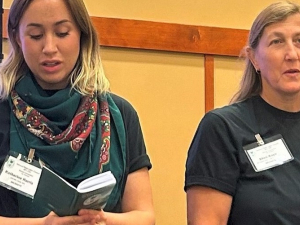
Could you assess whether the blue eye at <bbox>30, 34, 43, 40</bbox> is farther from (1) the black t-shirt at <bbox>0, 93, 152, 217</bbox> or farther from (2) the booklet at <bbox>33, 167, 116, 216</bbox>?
(2) the booklet at <bbox>33, 167, 116, 216</bbox>

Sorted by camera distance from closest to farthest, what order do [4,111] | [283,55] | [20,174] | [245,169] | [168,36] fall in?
[20,174]
[4,111]
[245,169]
[283,55]
[168,36]

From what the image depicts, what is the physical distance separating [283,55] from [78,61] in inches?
28.5

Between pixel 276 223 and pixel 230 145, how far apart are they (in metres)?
0.29

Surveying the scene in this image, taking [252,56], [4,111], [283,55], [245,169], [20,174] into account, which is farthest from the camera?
[252,56]

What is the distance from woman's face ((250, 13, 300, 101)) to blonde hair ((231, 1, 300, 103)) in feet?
0.06

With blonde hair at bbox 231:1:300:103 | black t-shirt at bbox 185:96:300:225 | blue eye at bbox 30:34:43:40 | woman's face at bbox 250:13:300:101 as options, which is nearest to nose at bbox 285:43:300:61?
woman's face at bbox 250:13:300:101

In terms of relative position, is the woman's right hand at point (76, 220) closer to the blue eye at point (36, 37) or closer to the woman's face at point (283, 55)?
the blue eye at point (36, 37)

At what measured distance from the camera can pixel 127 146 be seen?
1.69m

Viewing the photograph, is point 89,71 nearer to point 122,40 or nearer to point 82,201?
point 82,201

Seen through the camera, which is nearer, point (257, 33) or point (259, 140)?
point (259, 140)

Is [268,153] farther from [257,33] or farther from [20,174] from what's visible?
[20,174]

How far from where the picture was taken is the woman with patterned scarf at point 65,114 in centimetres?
159

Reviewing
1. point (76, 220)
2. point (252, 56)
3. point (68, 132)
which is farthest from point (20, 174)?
point (252, 56)

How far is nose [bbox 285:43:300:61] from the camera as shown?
1901 millimetres
